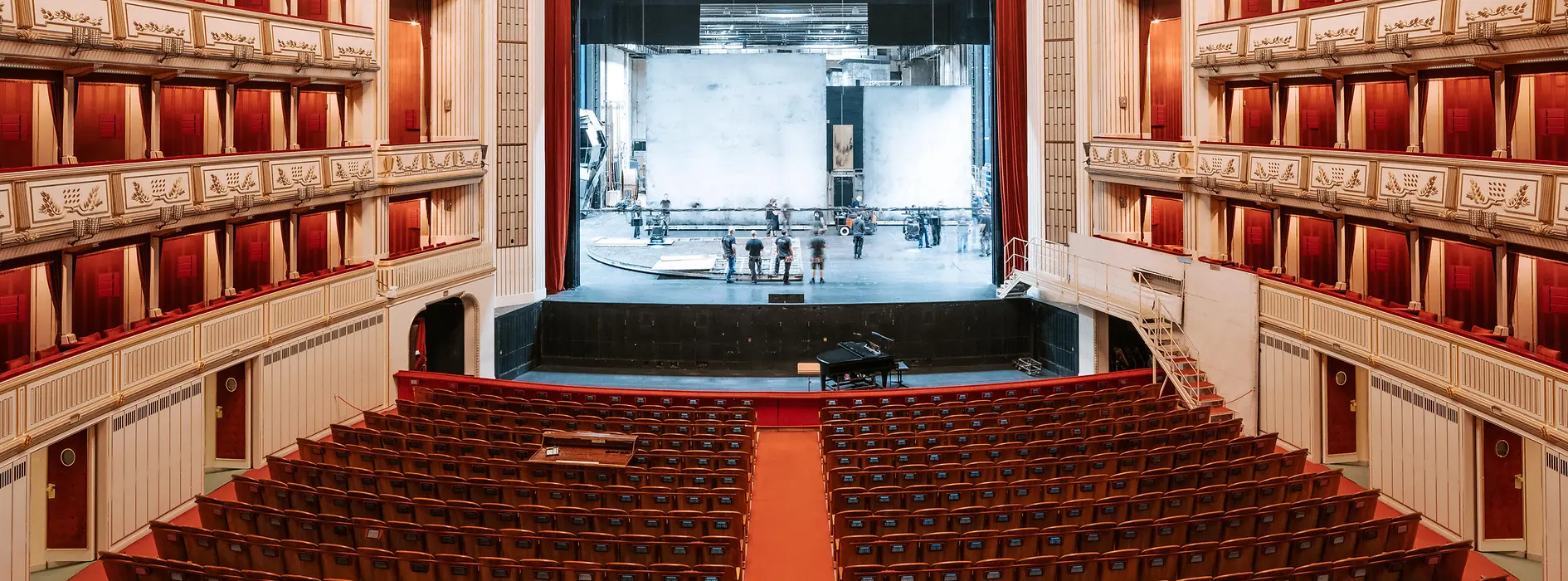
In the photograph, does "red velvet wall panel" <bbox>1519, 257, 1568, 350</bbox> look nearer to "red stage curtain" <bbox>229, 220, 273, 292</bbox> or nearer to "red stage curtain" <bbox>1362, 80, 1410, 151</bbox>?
"red stage curtain" <bbox>1362, 80, 1410, 151</bbox>

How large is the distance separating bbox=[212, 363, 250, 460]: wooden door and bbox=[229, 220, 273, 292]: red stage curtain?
5.55ft

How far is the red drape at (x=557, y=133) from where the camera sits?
24406mm

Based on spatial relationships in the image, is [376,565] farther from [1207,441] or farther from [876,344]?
[876,344]

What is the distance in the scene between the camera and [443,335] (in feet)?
73.8

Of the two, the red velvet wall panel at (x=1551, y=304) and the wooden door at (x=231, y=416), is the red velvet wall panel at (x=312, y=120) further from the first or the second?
the red velvet wall panel at (x=1551, y=304)

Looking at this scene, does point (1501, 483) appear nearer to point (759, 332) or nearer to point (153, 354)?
point (759, 332)

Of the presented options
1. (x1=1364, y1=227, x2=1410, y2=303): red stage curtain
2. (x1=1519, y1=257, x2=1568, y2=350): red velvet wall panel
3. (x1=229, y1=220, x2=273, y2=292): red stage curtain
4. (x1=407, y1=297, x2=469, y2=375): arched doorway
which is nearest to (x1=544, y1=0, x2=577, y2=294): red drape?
(x1=407, y1=297, x2=469, y2=375): arched doorway

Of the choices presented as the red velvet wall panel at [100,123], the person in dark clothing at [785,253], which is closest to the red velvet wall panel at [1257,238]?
the person in dark clothing at [785,253]

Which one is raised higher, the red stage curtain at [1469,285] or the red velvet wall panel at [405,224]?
the red velvet wall panel at [405,224]

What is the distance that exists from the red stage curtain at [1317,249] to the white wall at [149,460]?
15871 millimetres

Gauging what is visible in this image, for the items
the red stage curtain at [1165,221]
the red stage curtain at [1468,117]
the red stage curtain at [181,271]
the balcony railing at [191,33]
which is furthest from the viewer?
the red stage curtain at [1165,221]

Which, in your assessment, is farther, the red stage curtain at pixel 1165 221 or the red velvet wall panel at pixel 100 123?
the red stage curtain at pixel 1165 221

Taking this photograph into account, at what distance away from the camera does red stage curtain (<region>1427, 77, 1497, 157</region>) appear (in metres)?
15.5

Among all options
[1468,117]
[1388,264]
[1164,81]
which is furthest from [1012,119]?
[1468,117]
